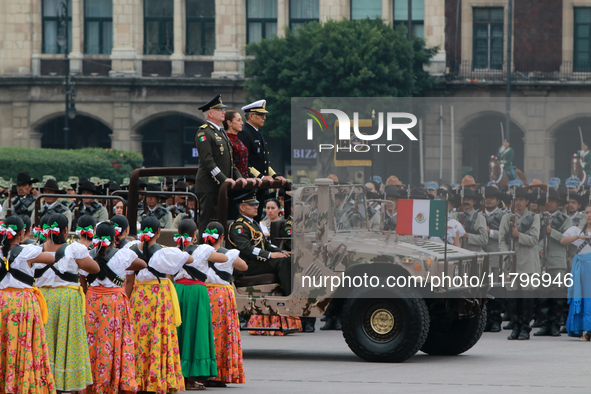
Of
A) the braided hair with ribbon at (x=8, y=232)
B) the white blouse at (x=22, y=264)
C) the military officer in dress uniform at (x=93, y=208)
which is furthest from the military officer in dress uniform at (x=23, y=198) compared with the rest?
the white blouse at (x=22, y=264)

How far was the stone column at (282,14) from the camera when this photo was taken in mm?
44875

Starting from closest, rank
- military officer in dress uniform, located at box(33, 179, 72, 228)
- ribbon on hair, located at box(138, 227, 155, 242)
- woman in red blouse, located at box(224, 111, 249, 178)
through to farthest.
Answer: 1. ribbon on hair, located at box(138, 227, 155, 242)
2. woman in red blouse, located at box(224, 111, 249, 178)
3. military officer in dress uniform, located at box(33, 179, 72, 228)

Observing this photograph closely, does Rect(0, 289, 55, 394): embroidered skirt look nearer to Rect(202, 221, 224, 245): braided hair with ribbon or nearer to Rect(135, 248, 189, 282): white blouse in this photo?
Rect(135, 248, 189, 282): white blouse

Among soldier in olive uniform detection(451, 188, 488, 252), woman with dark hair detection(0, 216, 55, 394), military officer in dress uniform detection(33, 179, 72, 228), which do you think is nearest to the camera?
woman with dark hair detection(0, 216, 55, 394)

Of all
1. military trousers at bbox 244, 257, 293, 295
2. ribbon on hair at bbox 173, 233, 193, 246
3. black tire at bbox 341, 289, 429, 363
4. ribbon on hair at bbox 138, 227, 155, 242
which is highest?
ribbon on hair at bbox 138, 227, 155, 242

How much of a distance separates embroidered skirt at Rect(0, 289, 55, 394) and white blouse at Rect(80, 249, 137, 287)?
2.42 feet

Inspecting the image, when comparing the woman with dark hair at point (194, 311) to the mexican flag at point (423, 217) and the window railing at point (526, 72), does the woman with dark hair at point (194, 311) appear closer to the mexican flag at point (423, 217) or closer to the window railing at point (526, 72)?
the mexican flag at point (423, 217)

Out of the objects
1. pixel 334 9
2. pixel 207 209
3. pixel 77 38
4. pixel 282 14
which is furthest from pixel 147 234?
pixel 77 38

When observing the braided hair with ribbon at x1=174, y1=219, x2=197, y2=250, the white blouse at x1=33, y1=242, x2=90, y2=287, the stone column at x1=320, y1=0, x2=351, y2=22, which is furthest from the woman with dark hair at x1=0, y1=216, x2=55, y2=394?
the stone column at x1=320, y1=0, x2=351, y2=22

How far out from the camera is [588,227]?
14.3 m

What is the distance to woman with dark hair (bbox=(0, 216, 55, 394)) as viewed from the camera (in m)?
8.49

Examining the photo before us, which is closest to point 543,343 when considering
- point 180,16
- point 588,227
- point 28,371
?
point 588,227

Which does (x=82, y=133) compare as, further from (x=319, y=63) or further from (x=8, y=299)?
(x=8, y=299)

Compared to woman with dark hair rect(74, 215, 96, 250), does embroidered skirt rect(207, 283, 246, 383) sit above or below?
below
